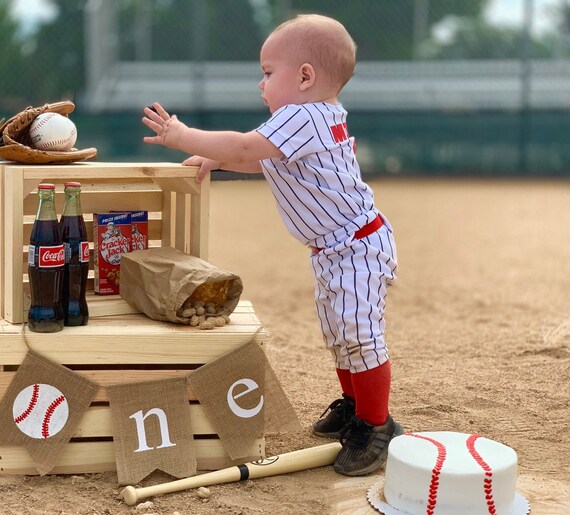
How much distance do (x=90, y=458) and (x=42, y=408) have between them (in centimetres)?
25

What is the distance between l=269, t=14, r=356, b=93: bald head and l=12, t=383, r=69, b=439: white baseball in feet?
4.74

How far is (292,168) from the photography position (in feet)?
10.7

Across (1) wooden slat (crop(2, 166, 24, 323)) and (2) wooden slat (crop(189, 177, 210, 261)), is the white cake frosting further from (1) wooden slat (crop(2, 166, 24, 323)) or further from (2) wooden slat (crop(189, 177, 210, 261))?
(1) wooden slat (crop(2, 166, 24, 323))

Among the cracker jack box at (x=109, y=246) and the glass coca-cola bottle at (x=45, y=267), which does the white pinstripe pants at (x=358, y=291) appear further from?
the glass coca-cola bottle at (x=45, y=267)

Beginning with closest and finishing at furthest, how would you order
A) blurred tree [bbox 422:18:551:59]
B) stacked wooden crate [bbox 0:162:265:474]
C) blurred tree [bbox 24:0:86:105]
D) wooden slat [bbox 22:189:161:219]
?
1. stacked wooden crate [bbox 0:162:265:474]
2. wooden slat [bbox 22:189:161:219]
3. blurred tree [bbox 422:18:551:59]
4. blurred tree [bbox 24:0:86:105]

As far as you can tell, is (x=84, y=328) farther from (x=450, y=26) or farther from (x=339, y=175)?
(x=450, y=26)

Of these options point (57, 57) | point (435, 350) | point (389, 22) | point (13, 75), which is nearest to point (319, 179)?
point (435, 350)

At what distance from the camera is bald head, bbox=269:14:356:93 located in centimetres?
323

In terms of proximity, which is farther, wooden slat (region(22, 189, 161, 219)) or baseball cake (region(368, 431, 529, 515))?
wooden slat (region(22, 189, 161, 219))

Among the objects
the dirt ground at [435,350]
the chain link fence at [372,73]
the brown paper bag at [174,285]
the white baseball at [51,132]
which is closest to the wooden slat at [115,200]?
the white baseball at [51,132]

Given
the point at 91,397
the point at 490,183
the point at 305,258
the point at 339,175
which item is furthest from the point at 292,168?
the point at 490,183

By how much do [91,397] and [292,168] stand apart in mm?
1067

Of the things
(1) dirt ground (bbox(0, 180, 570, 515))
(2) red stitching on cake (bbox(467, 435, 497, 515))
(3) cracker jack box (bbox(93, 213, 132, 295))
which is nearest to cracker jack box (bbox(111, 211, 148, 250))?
(3) cracker jack box (bbox(93, 213, 132, 295))

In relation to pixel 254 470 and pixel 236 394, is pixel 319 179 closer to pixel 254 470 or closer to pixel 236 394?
pixel 236 394
